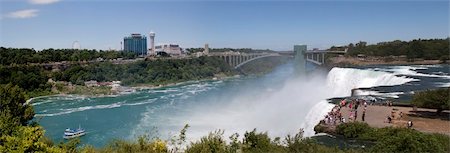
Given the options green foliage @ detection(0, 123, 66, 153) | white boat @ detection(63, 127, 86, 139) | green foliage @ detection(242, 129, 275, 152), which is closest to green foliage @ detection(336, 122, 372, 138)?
green foliage @ detection(242, 129, 275, 152)

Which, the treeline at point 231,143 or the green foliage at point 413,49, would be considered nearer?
the treeline at point 231,143

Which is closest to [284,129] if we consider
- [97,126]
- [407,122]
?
[407,122]

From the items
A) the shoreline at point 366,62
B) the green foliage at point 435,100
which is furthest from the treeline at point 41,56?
the green foliage at point 435,100

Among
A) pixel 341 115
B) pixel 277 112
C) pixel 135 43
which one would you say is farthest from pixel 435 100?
pixel 135 43

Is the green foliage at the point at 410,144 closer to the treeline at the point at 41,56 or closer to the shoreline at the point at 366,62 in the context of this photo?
the shoreline at the point at 366,62

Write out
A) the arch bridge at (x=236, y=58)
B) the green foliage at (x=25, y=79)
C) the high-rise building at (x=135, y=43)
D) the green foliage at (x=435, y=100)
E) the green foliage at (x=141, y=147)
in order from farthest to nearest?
1. the high-rise building at (x=135, y=43)
2. the arch bridge at (x=236, y=58)
3. the green foliage at (x=25, y=79)
4. the green foliage at (x=435, y=100)
5. the green foliage at (x=141, y=147)

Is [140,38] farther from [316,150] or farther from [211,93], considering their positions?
[316,150]

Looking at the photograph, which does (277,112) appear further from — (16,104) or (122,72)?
(122,72)

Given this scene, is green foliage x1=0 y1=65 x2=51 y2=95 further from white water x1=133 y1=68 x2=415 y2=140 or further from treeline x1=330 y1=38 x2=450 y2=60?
treeline x1=330 y1=38 x2=450 y2=60
